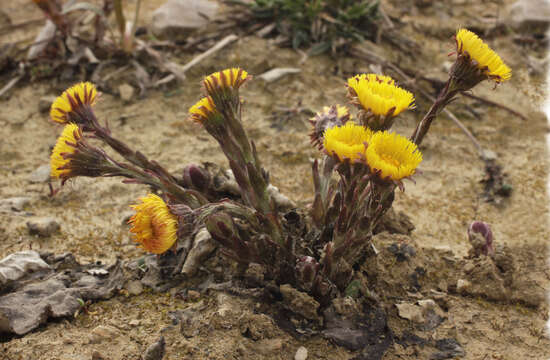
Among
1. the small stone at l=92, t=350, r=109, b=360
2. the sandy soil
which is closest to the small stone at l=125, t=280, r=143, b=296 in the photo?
the sandy soil

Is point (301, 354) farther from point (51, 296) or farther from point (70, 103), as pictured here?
point (70, 103)

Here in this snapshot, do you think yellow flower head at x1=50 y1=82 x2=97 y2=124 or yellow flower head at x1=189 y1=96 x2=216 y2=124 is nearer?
yellow flower head at x1=189 y1=96 x2=216 y2=124

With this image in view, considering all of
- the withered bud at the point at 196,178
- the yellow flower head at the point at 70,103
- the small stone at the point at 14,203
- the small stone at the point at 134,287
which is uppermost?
the yellow flower head at the point at 70,103

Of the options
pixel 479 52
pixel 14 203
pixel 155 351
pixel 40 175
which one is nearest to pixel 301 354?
pixel 155 351

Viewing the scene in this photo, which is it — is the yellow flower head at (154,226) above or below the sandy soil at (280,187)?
above

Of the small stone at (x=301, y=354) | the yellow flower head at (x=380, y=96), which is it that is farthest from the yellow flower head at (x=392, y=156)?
the small stone at (x=301, y=354)

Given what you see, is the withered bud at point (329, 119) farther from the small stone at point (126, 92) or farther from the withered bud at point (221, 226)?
the small stone at point (126, 92)

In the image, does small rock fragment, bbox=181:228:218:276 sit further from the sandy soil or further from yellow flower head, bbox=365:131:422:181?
yellow flower head, bbox=365:131:422:181
